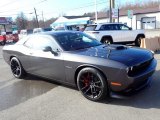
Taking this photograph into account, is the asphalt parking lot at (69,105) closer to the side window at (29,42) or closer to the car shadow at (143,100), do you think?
the car shadow at (143,100)

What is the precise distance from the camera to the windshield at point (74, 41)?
568 centimetres

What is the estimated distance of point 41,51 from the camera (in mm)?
6113

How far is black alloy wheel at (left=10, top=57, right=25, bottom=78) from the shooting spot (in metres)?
7.07

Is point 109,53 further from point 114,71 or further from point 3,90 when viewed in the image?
point 3,90

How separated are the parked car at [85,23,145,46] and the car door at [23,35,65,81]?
23.8ft

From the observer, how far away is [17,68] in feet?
23.9

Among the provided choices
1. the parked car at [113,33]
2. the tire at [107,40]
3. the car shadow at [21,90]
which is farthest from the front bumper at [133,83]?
the tire at [107,40]

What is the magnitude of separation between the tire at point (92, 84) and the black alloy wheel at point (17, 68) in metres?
2.70

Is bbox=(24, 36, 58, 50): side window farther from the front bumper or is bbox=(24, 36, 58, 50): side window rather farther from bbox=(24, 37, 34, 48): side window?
the front bumper

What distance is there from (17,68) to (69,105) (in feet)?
10.4

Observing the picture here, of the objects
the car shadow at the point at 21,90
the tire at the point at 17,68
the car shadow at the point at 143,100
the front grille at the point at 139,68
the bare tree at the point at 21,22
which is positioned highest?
the bare tree at the point at 21,22

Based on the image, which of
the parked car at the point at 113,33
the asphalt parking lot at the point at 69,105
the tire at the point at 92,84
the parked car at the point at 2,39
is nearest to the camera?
the asphalt parking lot at the point at 69,105

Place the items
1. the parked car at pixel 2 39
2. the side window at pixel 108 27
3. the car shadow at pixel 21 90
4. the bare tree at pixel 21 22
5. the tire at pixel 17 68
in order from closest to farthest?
the car shadow at pixel 21 90 → the tire at pixel 17 68 → the side window at pixel 108 27 → the parked car at pixel 2 39 → the bare tree at pixel 21 22

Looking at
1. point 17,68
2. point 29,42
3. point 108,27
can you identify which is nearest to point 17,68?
point 17,68
